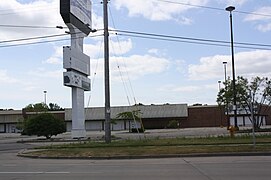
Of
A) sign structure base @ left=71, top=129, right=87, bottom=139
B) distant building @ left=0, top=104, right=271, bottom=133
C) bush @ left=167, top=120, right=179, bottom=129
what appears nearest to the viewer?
sign structure base @ left=71, top=129, right=87, bottom=139

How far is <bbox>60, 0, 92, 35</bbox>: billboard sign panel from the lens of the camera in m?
38.2

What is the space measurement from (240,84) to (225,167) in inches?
1217

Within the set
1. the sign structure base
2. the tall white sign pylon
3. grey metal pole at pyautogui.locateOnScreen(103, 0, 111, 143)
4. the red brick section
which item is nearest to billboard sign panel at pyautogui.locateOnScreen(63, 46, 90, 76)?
the tall white sign pylon

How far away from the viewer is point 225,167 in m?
15.1

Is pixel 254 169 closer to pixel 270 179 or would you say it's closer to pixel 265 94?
pixel 270 179

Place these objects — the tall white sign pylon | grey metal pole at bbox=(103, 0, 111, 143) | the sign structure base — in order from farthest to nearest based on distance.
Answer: the sign structure base
the tall white sign pylon
grey metal pole at bbox=(103, 0, 111, 143)

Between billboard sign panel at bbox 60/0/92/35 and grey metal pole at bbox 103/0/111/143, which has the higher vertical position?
billboard sign panel at bbox 60/0/92/35

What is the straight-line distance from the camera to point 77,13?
40062 millimetres

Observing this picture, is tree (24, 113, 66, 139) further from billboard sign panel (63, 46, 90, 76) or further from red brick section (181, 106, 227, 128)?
red brick section (181, 106, 227, 128)

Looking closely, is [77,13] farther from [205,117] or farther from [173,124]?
[205,117]

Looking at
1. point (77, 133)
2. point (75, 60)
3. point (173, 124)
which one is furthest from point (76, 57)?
point (173, 124)

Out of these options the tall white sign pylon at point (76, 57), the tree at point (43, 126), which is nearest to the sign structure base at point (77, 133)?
the tall white sign pylon at point (76, 57)

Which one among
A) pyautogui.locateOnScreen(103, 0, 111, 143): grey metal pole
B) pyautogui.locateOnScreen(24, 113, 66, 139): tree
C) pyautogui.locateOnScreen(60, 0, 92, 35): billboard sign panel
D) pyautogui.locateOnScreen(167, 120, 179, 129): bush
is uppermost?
pyautogui.locateOnScreen(60, 0, 92, 35): billboard sign panel

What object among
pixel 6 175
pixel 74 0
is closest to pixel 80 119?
pixel 74 0
